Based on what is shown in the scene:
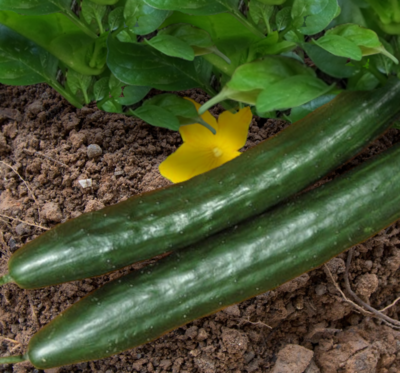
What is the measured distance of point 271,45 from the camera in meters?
1.39

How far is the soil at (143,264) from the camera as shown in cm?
152

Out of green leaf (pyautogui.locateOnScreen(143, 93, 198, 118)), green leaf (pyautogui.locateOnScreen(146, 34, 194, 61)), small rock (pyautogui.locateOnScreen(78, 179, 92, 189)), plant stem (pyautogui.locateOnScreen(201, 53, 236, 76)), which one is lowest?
small rock (pyautogui.locateOnScreen(78, 179, 92, 189))

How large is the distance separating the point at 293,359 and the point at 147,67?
36.5 inches

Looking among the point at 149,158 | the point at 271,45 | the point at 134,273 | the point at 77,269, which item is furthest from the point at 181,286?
the point at 271,45

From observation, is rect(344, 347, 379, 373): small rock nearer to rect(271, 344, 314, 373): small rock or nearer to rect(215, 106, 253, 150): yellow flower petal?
rect(271, 344, 314, 373): small rock

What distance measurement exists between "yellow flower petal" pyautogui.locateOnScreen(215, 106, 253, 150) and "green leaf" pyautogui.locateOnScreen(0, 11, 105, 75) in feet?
1.31

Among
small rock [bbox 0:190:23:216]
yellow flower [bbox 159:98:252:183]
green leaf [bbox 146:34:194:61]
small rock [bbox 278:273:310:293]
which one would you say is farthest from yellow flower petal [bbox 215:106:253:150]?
small rock [bbox 0:190:23:216]

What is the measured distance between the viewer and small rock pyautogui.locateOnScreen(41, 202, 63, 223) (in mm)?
1548

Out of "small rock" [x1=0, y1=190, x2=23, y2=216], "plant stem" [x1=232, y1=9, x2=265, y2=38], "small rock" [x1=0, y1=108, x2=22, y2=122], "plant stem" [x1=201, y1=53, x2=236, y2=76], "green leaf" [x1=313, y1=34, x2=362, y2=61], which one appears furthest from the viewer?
"small rock" [x1=0, y1=108, x2=22, y2=122]

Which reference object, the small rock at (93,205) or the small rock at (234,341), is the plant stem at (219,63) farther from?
the small rock at (234,341)

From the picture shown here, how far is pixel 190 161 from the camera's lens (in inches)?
63.3

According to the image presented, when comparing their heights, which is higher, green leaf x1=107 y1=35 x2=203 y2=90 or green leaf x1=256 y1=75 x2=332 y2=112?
green leaf x1=256 y1=75 x2=332 y2=112

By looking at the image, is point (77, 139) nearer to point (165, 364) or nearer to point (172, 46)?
point (172, 46)

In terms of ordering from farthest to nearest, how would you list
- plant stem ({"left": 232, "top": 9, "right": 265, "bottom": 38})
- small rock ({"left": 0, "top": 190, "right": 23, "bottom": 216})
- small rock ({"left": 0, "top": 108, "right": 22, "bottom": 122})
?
small rock ({"left": 0, "top": 108, "right": 22, "bottom": 122})
small rock ({"left": 0, "top": 190, "right": 23, "bottom": 216})
plant stem ({"left": 232, "top": 9, "right": 265, "bottom": 38})
